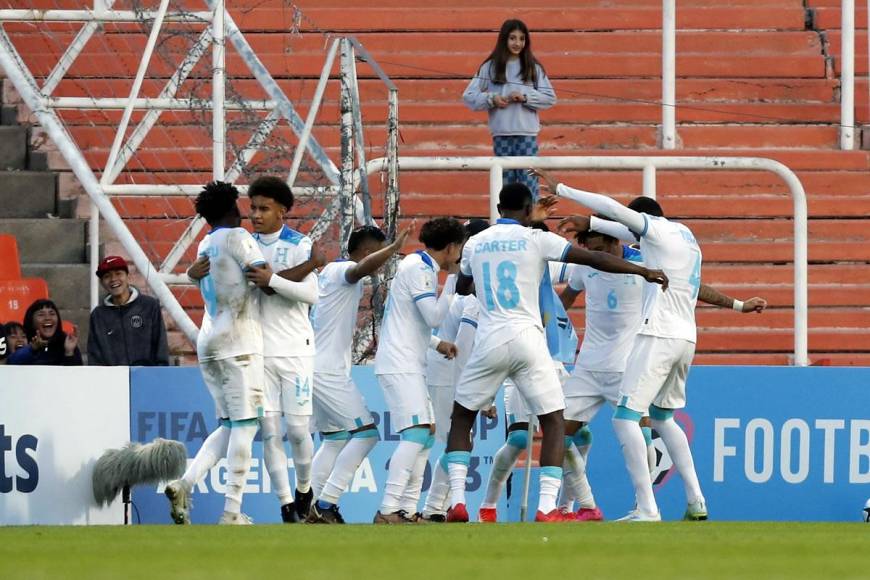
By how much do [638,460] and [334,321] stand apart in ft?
6.77

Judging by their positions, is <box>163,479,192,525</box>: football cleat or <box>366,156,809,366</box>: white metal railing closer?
<box>163,479,192,525</box>: football cleat

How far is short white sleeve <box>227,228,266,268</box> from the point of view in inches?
488

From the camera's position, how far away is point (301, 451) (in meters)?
12.8

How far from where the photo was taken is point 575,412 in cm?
1371

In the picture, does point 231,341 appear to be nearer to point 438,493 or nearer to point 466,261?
point 466,261

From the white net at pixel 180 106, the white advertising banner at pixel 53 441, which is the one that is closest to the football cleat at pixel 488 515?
the white advertising banner at pixel 53 441

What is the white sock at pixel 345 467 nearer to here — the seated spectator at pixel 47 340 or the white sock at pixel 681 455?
the white sock at pixel 681 455

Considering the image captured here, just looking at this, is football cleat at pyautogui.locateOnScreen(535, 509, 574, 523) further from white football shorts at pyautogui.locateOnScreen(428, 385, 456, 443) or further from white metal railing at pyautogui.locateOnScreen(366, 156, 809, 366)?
white metal railing at pyautogui.locateOnScreen(366, 156, 809, 366)

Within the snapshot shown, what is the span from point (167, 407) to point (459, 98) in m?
5.53

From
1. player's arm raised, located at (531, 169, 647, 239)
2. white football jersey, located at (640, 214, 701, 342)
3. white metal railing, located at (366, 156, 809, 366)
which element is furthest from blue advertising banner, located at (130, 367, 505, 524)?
player's arm raised, located at (531, 169, 647, 239)

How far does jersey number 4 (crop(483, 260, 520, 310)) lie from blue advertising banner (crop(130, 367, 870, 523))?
2640mm

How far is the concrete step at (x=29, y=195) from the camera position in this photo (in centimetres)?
1809

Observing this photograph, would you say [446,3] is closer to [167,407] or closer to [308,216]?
[308,216]

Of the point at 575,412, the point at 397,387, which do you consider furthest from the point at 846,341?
the point at 397,387
